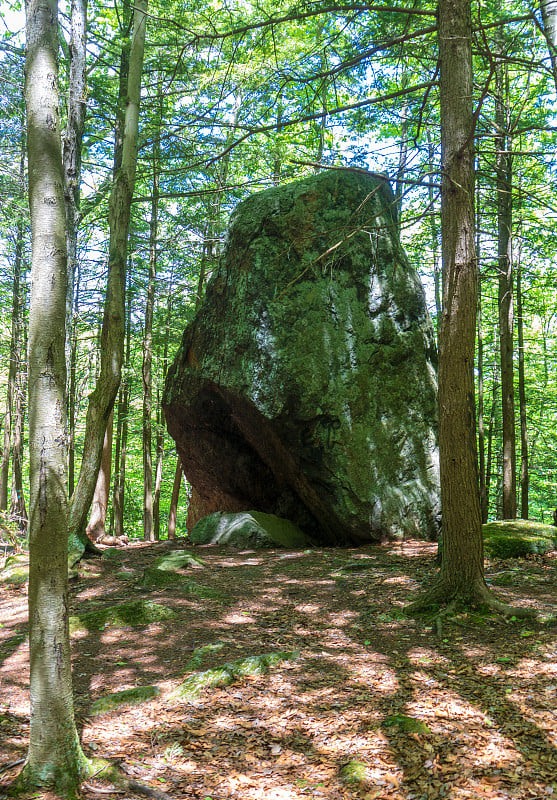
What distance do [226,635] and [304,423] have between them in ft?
15.5

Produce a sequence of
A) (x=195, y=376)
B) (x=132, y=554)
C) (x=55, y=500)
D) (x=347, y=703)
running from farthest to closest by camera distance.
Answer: (x=195, y=376), (x=132, y=554), (x=347, y=703), (x=55, y=500)

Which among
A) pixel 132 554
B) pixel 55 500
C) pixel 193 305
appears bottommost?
pixel 132 554

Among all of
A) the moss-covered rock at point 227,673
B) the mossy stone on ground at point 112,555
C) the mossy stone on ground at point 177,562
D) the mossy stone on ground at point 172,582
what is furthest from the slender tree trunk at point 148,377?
the moss-covered rock at point 227,673

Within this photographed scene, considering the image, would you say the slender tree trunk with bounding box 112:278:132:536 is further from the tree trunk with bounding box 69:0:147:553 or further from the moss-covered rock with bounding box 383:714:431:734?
the moss-covered rock with bounding box 383:714:431:734

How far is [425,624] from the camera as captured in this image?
4.93 metres

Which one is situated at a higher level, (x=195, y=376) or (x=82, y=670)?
(x=195, y=376)

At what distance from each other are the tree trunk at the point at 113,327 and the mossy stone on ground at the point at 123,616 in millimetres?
2258

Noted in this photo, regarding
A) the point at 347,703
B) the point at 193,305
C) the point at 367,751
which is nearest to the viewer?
the point at 367,751

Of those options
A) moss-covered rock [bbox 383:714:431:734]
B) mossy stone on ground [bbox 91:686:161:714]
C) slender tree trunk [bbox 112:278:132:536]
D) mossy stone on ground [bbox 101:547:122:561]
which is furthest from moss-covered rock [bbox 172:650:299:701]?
slender tree trunk [bbox 112:278:132:536]

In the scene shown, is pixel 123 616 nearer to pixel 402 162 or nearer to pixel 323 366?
pixel 323 366

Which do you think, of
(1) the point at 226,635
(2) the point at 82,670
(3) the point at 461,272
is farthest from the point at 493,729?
(3) the point at 461,272

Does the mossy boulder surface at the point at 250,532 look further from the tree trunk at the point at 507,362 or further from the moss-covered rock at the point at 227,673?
the moss-covered rock at the point at 227,673

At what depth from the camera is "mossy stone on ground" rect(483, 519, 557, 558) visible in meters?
7.33

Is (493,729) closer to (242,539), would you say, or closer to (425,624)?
(425,624)
